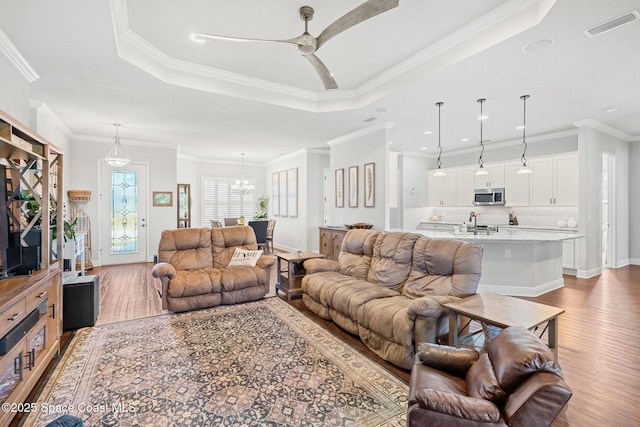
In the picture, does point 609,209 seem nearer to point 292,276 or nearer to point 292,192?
point 292,276

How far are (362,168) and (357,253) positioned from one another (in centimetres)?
273

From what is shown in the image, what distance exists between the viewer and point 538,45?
294 centimetres

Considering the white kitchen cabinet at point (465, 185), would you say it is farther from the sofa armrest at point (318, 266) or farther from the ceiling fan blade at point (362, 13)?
the ceiling fan blade at point (362, 13)

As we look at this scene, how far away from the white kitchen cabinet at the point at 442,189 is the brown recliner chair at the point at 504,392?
738 centimetres

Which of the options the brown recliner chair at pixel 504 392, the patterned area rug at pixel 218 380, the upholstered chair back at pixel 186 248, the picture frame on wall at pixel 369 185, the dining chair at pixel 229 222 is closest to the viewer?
the brown recliner chair at pixel 504 392

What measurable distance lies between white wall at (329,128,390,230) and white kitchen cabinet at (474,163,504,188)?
10.8 ft

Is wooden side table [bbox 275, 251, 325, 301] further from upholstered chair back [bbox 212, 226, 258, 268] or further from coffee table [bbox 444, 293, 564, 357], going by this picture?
coffee table [bbox 444, 293, 564, 357]

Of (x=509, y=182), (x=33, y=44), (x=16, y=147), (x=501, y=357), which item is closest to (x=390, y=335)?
(x=501, y=357)

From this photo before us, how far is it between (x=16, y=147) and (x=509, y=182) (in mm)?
8193

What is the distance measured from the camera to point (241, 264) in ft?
14.6

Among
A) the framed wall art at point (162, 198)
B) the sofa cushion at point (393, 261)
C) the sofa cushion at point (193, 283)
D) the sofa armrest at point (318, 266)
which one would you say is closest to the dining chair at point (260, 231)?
the framed wall art at point (162, 198)

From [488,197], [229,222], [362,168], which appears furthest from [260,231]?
[488,197]

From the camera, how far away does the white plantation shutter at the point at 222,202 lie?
33.1 ft

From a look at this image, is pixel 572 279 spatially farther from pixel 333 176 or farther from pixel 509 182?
pixel 333 176
